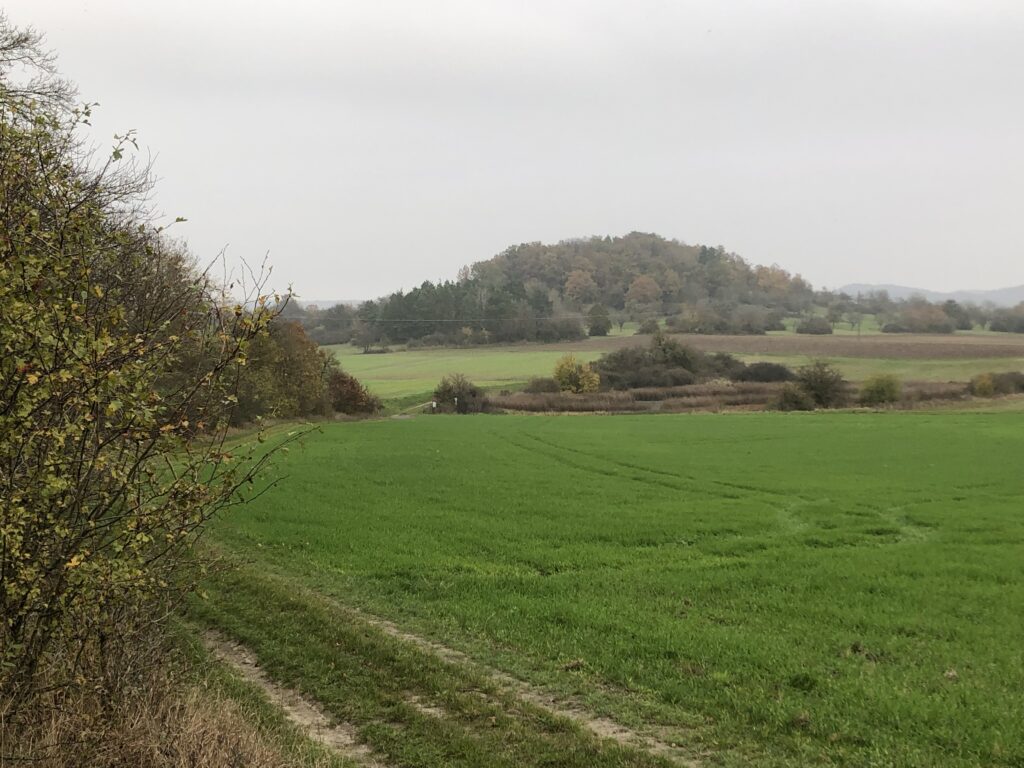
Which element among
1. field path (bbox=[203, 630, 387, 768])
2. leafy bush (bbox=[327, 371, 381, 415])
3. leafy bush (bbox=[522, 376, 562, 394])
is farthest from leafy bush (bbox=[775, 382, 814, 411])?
field path (bbox=[203, 630, 387, 768])

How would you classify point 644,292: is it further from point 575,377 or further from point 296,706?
point 296,706

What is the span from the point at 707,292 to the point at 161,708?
15799cm

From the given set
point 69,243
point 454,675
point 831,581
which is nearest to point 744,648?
point 454,675

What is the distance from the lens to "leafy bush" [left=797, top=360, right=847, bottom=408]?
7062cm

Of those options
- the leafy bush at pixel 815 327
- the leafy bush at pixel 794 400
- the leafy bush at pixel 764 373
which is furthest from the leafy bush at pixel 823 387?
the leafy bush at pixel 815 327

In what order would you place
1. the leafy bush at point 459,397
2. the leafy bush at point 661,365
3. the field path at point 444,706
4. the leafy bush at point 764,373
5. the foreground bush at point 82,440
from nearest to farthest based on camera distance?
the foreground bush at point 82,440
the field path at point 444,706
the leafy bush at point 459,397
the leafy bush at point 764,373
the leafy bush at point 661,365

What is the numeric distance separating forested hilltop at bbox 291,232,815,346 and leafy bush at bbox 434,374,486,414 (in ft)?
74.4

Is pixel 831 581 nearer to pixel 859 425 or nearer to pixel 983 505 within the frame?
pixel 983 505

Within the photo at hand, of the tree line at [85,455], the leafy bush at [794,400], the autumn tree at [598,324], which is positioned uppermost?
the autumn tree at [598,324]

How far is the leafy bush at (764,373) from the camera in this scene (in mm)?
84062

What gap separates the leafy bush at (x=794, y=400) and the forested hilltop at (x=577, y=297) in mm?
44054

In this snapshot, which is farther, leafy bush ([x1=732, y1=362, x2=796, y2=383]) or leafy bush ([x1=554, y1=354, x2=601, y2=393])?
leafy bush ([x1=554, y1=354, x2=601, y2=393])

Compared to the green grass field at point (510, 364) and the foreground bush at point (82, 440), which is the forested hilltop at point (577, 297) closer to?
the green grass field at point (510, 364)

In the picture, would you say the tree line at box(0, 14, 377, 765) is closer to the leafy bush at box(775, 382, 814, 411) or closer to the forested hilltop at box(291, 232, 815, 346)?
the leafy bush at box(775, 382, 814, 411)
